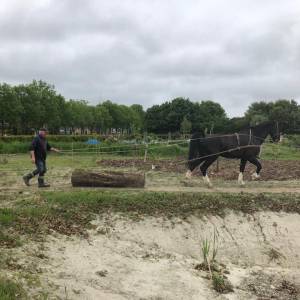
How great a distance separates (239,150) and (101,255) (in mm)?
8269

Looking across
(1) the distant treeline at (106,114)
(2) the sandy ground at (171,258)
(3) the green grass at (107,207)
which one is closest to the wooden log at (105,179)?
(3) the green grass at (107,207)

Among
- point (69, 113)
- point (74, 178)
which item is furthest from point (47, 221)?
point (69, 113)

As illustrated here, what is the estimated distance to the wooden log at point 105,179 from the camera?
48.0 feet

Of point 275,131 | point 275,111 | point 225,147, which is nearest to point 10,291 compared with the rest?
point 225,147

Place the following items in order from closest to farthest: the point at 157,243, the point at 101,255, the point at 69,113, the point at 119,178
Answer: the point at 101,255 → the point at 157,243 → the point at 119,178 → the point at 69,113

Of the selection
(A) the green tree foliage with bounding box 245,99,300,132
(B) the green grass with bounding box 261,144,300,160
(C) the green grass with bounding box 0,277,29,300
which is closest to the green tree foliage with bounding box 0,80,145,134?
(B) the green grass with bounding box 261,144,300,160

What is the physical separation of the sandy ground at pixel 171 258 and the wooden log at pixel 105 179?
11.2 ft

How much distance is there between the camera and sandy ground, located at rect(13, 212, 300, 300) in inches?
313

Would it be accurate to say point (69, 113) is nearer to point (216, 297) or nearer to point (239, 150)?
point (239, 150)

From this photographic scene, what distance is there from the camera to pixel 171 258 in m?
9.94

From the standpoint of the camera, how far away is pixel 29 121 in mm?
51688

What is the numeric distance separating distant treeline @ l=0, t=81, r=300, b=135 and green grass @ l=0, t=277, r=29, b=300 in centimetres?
4247

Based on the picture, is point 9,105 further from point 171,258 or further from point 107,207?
point 171,258

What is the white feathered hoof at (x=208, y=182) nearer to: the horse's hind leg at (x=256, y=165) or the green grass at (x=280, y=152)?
the horse's hind leg at (x=256, y=165)
